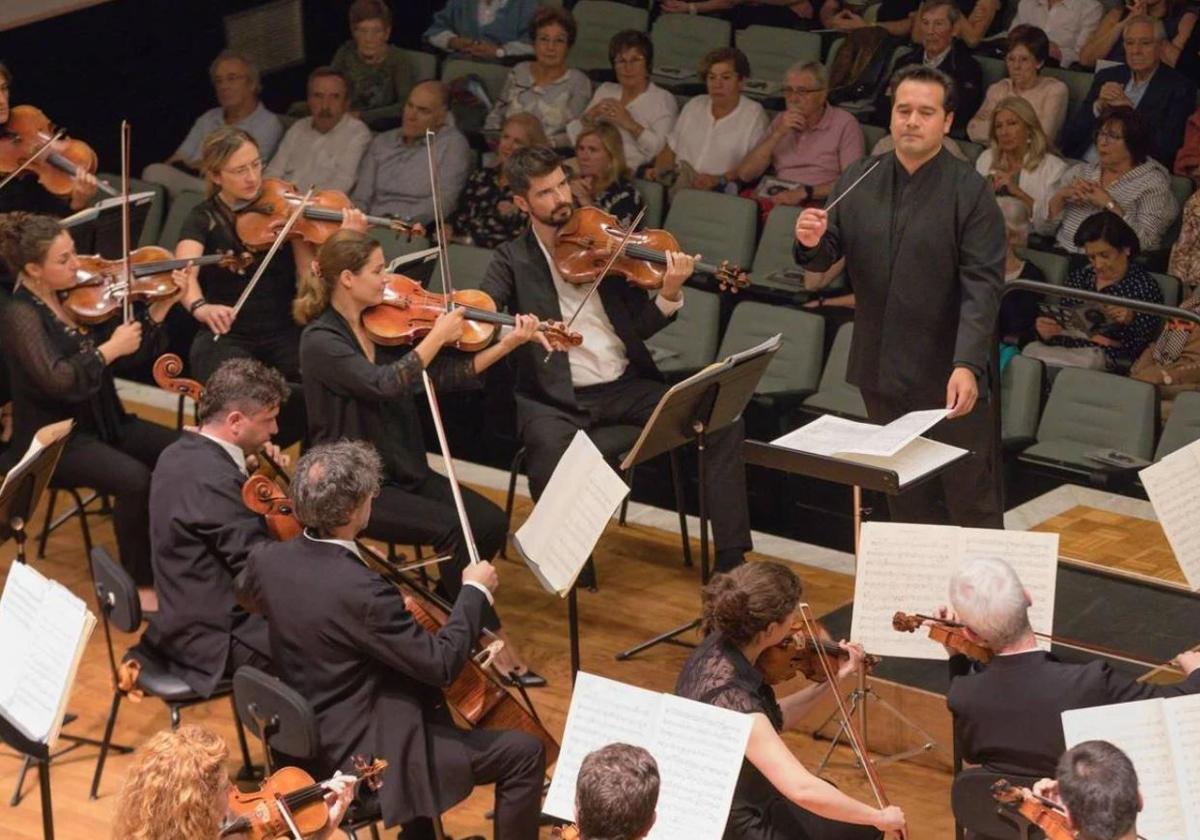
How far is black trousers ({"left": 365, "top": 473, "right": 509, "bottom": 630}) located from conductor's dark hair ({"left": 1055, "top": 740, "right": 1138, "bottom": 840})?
2458 mm

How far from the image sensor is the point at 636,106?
8.35 meters

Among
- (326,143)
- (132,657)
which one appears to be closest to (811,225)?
(132,657)

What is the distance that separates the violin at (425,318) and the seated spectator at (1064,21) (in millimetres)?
3422

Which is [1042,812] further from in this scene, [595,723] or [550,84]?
[550,84]

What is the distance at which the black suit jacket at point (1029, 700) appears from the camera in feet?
12.6

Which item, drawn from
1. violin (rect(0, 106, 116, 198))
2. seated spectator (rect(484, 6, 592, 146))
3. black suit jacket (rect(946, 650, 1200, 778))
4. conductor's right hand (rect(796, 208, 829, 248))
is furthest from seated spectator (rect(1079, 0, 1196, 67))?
black suit jacket (rect(946, 650, 1200, 778))

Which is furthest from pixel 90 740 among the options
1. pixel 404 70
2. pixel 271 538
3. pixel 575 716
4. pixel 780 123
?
pixel 404 70

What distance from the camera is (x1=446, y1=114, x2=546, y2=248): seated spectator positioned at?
7.95m

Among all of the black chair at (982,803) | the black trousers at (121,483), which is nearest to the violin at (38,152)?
the black trousers at (121,483)

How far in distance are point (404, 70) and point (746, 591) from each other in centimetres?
586

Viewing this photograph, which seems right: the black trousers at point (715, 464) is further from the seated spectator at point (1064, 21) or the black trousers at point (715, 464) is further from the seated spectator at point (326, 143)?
the seated spectator at point (1064, 21)

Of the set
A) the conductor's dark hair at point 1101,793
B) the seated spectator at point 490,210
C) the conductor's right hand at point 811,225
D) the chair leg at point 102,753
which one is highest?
the conductor's right hand at point 811,225

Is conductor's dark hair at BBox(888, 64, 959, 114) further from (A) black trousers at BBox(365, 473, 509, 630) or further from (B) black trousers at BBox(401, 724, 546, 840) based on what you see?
(B) black trousers at BBox(401, 724, 546, 840)

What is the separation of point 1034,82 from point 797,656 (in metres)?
4.23
